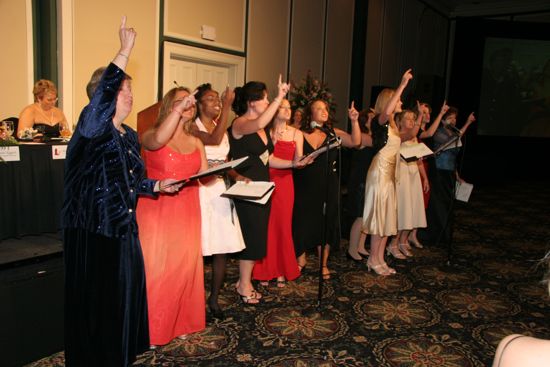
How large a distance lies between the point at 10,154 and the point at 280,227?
2082 millimetres

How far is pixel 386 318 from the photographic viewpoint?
138 inches

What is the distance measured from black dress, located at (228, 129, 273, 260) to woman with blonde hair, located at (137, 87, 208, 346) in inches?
24.1

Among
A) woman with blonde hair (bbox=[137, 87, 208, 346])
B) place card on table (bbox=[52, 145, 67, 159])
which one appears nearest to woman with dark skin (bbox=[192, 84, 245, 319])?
woman with blonde hair (bbox=[137, 87, 208, 346])

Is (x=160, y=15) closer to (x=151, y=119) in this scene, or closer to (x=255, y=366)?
(x=151, y=119)

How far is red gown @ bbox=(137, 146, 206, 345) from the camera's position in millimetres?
2707

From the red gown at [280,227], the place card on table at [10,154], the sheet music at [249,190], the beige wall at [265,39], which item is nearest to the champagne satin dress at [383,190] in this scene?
the red gown at [280,227]

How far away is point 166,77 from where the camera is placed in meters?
5.56

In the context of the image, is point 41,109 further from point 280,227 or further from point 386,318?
point 386,318

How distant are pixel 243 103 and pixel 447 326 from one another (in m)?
2.21

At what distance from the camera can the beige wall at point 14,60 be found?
4348mm

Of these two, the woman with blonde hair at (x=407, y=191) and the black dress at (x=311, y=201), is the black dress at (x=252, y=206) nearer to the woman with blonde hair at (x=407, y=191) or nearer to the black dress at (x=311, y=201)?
the black dress at (x=311, y=201)

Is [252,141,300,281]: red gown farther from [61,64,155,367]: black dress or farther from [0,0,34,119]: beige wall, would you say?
[0,0,34,119]: beige wall

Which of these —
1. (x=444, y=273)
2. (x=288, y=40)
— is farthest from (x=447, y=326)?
(x=288, y=40)

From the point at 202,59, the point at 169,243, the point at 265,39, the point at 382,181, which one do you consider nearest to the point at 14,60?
the point at 202,59
